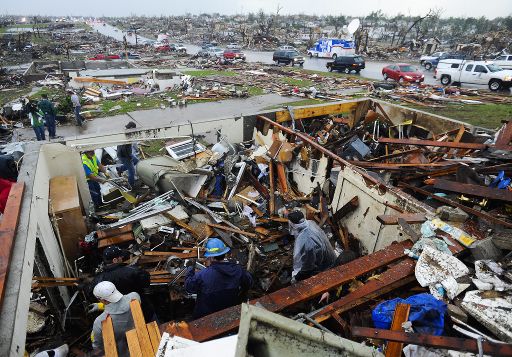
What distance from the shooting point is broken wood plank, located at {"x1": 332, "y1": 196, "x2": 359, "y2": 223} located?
6441mm

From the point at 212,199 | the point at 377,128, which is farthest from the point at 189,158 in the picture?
the point at 377,128

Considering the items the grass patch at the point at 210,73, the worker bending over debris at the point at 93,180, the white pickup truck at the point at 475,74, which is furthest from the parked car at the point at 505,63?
the worker bending over debris at the point at 93,180

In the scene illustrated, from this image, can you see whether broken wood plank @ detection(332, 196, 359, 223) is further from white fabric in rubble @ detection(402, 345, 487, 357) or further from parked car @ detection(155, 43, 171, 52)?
parked car @ detection(155, 43, 171, 52)

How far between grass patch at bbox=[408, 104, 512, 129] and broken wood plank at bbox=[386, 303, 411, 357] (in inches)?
508

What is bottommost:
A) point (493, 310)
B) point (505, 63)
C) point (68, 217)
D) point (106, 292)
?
point (68, 217)

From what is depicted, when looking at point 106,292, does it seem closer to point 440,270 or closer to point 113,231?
point 113,231

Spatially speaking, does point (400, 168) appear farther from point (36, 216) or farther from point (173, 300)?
point (36, 216)

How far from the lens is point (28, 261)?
10.7ft

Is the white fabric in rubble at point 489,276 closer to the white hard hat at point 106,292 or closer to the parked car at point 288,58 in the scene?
the white hard hat at point 106,292

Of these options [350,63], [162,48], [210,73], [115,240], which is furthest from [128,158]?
[162,48]

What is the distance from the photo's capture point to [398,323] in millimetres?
2791

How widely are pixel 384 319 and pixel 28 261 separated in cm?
Answer: 374

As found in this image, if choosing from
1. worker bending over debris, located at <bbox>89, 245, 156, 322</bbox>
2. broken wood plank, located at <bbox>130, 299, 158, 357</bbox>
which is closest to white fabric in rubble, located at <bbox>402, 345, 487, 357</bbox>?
broken wood plank, located at <bbox>130, 299, 158, 357</bbox>

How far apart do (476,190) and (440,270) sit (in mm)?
2171
